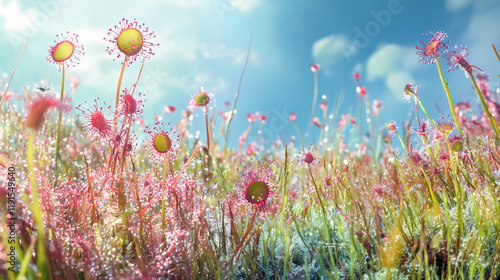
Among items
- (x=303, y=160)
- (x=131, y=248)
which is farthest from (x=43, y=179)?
(x=303, y=160)

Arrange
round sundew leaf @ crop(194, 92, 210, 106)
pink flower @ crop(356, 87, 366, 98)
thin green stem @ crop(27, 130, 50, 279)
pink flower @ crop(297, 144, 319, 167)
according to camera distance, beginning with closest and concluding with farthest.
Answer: thin green stem @ crop(27, 130, 50, 279)
pink flower @ crop(297, 144, 319, 167)
round sundew leaf @ crop(194, 92, 210, 106)
pink flower @ crop(356, 87, 366, 98)

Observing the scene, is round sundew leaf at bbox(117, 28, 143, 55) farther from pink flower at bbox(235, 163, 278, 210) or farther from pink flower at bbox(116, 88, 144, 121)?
pink flower at bbox(235, 163, 278, 210)

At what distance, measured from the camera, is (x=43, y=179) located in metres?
1.12

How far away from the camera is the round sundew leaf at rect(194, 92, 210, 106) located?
2.46 m

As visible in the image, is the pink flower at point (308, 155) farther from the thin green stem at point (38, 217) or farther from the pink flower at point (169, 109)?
the pink flower at point (169, 109)

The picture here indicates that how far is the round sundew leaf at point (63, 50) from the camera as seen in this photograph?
1534mm

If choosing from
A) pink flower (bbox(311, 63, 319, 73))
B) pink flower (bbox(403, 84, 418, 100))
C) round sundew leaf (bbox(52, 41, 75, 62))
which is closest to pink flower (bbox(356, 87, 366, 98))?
pink flower (bbox(311, 63, 319, 73))

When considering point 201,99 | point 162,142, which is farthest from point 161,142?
point 201,99

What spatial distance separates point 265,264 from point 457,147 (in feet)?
3.91

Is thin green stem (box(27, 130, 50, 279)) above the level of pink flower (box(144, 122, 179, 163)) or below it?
below

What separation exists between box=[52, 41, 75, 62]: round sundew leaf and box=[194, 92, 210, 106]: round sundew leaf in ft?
3.34

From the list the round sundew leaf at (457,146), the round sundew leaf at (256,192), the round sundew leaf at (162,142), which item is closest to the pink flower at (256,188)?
the round sundew leaf at (256,192)

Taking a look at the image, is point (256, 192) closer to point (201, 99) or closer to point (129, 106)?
point (129, 106)

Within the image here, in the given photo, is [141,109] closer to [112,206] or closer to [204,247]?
[112,206]
